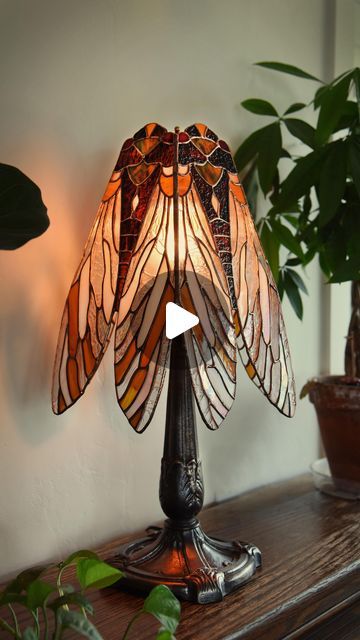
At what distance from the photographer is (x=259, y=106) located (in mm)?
1312

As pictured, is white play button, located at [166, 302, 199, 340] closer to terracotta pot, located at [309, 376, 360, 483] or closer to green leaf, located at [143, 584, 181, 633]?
green leaf, located at [143, 584, 181, 633]

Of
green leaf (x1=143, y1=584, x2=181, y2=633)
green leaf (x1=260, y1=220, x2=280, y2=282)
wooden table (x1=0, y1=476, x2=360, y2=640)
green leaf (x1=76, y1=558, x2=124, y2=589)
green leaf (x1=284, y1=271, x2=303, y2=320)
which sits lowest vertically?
→ wooden table (x1=0, y1=476, x2=360, y2=640)

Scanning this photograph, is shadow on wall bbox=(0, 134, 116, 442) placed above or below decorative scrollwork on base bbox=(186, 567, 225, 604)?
above

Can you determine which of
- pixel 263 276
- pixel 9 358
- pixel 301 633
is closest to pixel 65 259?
pixel 9 358

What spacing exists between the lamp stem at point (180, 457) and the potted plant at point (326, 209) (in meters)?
0.39

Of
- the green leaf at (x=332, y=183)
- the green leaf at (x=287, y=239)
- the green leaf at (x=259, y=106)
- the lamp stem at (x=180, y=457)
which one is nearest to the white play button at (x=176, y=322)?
the lamp stem at (x=180, y=457)

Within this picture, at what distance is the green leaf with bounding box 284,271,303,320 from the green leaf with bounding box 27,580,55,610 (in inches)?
33.0

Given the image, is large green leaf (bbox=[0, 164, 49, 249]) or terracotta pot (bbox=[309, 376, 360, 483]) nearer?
large green leaf (bbox=[0, 164, 49, 249])

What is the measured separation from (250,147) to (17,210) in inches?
24.9

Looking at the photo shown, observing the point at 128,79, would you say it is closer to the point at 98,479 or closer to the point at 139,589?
→ the point at 98,479

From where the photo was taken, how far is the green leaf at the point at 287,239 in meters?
1.28

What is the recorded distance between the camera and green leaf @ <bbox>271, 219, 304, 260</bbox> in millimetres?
1277

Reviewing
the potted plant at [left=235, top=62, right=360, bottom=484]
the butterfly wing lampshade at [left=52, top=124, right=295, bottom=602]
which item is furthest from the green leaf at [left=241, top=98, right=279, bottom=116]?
the butterfly wing lampshade at [left=52, top=124, right=295, bottom=602]

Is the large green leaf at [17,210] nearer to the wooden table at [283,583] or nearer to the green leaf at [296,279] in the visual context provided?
the wooden table at [283,583]
